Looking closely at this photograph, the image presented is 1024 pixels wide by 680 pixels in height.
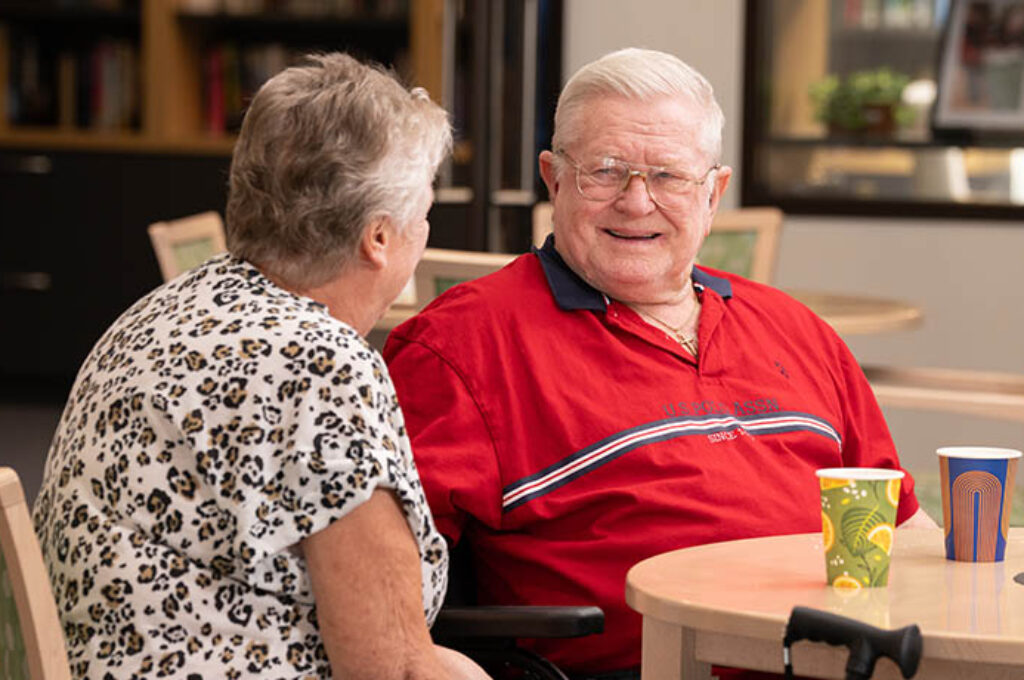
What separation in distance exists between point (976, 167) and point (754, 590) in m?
4.35

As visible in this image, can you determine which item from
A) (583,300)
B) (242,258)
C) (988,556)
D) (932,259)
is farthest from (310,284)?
(932,259)

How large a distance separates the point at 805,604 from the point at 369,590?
39cm

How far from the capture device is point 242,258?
151 cm

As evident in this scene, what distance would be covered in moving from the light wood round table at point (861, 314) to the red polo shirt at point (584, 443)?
1.62 metres

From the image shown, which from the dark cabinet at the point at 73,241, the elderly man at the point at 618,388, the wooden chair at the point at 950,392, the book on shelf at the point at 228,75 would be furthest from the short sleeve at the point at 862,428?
the book on shelf at the point at 228,75

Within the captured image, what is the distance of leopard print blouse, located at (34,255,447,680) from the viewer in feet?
4.46

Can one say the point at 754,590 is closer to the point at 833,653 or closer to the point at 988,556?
the point at 833,653

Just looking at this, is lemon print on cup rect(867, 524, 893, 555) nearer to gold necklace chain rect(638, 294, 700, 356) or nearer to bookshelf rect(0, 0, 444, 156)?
gold necklace chain rect(638, 294, 700, 356)

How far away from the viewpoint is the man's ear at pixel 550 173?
204cm

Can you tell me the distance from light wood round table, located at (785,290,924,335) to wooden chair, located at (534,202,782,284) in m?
0.15

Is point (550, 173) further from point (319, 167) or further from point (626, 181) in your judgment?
point (319, 167)

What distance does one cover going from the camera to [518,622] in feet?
5.42

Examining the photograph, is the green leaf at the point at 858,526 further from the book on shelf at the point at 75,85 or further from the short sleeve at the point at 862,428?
the book on shelf at the point at 75,85

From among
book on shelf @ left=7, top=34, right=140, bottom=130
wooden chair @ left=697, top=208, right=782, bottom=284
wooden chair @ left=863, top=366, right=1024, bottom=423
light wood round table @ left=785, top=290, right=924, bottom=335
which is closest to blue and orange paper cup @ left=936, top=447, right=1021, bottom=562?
wooden chair @ left=863, top=366, right=1024, bottom=423
